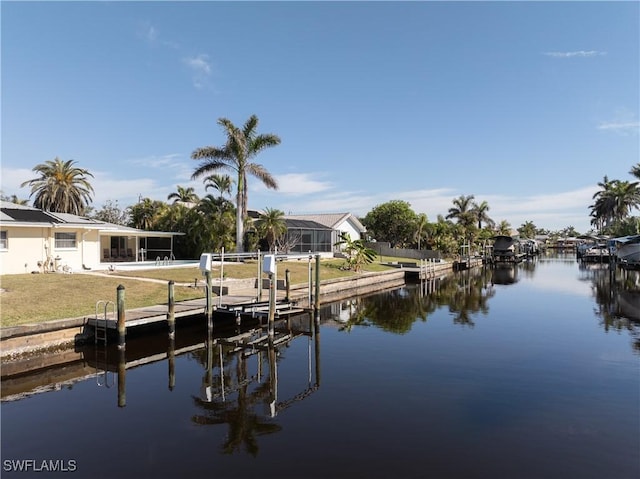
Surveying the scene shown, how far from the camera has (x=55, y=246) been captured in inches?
985

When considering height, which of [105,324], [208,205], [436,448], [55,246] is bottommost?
[436,448]

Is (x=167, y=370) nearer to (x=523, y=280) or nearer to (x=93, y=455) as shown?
(x=93, y=455)

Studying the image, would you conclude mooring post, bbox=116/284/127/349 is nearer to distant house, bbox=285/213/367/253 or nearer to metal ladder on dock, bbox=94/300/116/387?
metal ladder on dock, bbox=94/300/116/387

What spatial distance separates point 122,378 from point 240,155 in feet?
80.6

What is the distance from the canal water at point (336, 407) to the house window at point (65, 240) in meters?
12.7

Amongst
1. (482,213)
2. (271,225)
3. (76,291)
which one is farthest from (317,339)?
(482,213)

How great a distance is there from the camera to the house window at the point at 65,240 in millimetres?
25242

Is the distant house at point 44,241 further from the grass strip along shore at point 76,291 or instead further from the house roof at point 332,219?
the house roof at point 332,219

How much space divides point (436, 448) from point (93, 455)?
665 cm

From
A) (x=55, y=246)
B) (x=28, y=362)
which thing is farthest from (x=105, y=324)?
(x=55, y=246)

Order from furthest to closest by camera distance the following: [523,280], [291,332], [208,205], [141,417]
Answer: [523,280] → [208,205] → [291,332] → [141,417]

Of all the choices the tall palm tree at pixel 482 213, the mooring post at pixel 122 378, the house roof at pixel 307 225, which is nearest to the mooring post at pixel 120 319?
the mooring post at pixel 122 378

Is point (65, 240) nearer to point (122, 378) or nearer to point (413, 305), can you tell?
point (122, 378)

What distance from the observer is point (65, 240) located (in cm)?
2564
